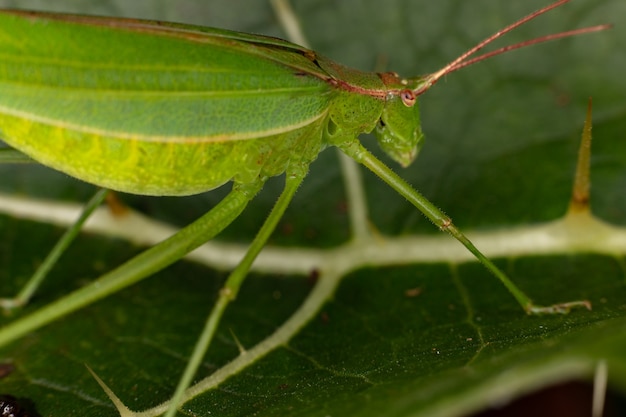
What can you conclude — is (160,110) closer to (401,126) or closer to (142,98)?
(142,98)

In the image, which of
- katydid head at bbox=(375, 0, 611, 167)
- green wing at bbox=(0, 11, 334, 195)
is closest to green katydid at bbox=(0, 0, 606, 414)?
green wing at bbox=(0, 11, 334, 195)

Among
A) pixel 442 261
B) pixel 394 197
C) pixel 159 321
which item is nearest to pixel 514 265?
pixel 442 261

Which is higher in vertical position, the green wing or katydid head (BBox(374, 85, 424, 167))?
katydid head (BBox(374, 85, 424, 167))

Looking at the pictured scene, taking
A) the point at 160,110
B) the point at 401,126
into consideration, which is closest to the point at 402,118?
the point at 401,126

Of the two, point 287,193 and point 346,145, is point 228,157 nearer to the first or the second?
point 287,193

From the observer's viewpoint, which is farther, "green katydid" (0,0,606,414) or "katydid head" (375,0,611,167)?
"katydid head" (375,0,611,167)

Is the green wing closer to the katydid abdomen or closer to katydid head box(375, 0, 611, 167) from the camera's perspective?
the katydid abdomen

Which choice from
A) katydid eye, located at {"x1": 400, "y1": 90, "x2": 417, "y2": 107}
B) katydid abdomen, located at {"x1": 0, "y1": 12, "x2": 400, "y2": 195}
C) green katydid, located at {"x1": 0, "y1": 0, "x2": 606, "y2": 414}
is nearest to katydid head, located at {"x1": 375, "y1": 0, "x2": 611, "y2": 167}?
katydid eye, located at {"x1": 400, "y1": 90, "x2": 417, "y2": 107}
